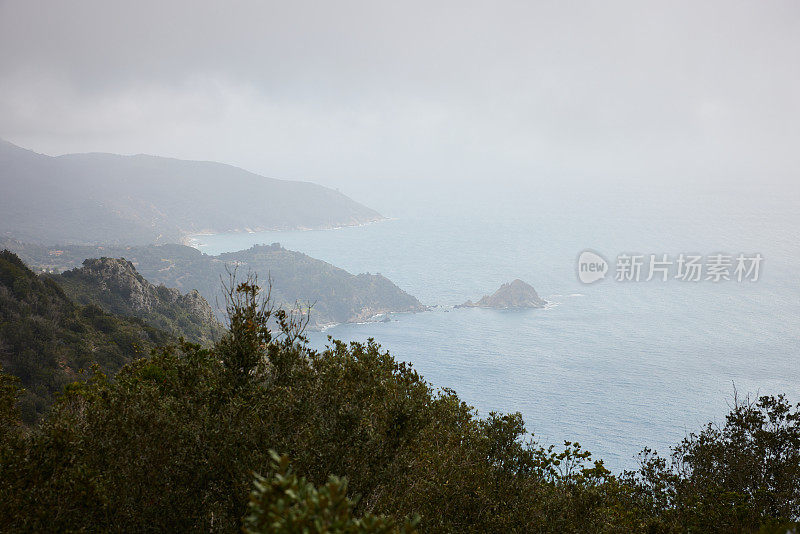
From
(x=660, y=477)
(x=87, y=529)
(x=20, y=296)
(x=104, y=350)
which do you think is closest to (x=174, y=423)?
(x=87, y=529)

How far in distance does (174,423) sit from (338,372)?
4726mm

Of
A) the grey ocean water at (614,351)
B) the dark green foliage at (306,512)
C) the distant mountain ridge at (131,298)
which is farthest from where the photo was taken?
the grey ocean water at (614,351)

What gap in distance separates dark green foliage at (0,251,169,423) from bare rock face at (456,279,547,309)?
12607 centimetres

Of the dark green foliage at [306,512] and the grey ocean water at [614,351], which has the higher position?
the dark green foliage at [306,512]

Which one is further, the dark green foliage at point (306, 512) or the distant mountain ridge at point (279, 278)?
the distant mountain ridge at point (279, 278)

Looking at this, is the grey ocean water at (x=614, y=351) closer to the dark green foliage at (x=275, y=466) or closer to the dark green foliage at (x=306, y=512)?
the dark green foliage at (x=275, y=466)

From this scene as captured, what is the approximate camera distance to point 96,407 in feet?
43.0

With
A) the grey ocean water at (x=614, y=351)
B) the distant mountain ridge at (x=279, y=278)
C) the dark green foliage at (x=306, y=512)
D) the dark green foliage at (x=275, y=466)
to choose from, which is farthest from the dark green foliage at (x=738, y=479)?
the distant mountain ridge at (x=279, y=278)

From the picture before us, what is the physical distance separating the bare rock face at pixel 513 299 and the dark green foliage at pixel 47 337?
414 feet

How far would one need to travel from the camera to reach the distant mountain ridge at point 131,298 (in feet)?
259

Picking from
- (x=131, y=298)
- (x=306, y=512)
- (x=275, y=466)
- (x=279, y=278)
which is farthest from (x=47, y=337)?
(x=279, y=278)

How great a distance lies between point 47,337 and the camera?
147 ft

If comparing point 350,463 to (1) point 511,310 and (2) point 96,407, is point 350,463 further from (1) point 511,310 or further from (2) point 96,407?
(1) point 511,310

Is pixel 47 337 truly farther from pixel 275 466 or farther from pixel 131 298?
pixel 275 466
